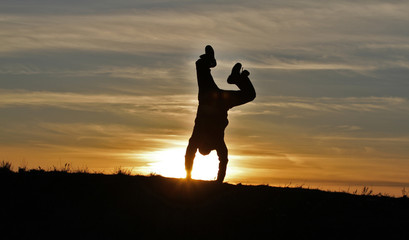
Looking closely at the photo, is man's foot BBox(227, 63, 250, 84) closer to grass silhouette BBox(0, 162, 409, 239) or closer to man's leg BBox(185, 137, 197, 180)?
man's leg BBox(185, 137, 197, 180)

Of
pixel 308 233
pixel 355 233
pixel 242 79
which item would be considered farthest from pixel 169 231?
pixel 242 79

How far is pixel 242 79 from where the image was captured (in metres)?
19.0

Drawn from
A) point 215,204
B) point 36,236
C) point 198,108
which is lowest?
point 36,236

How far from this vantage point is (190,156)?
1839cm

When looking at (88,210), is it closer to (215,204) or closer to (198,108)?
(215,204)

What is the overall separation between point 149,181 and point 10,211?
373 centimetres

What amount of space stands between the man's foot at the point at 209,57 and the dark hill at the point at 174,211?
10.3ft

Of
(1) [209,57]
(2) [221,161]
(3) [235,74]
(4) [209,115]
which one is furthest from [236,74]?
(2) [221,161]

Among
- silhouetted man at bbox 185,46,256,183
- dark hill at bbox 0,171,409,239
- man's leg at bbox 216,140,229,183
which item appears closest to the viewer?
dark hill at bbox 0,171,409,239

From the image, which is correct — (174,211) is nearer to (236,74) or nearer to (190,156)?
(190,156)

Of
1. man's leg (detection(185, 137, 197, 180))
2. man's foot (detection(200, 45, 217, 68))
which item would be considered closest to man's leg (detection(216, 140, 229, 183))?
man's leg (detection(185, 137, 197, 180))

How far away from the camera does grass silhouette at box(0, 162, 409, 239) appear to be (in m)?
14.5

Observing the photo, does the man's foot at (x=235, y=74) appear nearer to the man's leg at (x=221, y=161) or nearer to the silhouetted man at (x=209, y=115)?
the silhouetted man at (x=209, y=115)

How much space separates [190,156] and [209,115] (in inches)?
47.1
